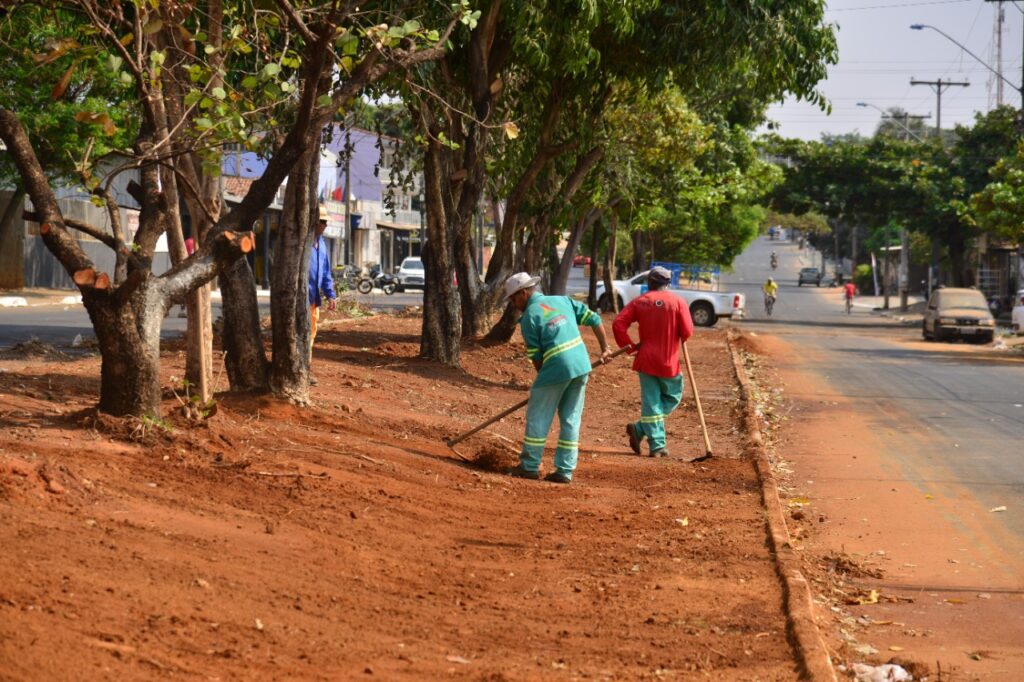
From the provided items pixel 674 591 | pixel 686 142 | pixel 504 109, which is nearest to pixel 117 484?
pixel 674 591

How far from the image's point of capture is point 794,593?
21.9 feet

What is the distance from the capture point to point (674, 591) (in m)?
6.92

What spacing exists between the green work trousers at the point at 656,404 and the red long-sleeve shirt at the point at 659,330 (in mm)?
86

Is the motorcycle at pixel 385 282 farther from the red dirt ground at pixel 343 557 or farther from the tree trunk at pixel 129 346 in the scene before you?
the tree trunk at pixel 129 346

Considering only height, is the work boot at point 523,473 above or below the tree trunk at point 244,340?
below

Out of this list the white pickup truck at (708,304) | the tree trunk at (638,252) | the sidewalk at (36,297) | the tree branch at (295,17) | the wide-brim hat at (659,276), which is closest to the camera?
the tree branch at (295,17)

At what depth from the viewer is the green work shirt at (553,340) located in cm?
1026

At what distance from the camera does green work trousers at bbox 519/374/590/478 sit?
1020cm

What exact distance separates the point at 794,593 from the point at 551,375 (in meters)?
3.87

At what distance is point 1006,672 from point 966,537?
3.08 m

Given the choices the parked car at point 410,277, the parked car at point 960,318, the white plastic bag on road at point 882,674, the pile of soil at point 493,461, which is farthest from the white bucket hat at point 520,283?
the parked car at point 410,277

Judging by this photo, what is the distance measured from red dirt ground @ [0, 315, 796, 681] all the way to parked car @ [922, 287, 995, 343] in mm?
26113

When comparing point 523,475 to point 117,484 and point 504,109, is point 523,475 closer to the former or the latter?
point 117,484

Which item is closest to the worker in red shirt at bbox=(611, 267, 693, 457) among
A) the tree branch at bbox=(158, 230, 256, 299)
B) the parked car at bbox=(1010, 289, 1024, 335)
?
the tree branch at bbox=(158, 230, 256, 299)
